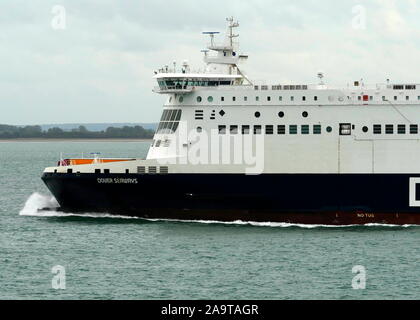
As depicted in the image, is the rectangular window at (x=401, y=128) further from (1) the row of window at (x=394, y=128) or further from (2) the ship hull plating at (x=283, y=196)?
(2) the ship hull plating at (x=283, y=196)

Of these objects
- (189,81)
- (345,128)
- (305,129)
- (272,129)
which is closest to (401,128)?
(345,128)

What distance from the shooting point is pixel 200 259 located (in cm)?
3098

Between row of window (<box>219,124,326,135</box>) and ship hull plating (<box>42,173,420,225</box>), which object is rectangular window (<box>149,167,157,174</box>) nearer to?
ship hull plating (<box>42,173,420,225</box>)

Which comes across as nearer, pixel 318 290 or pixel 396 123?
pixel 318 290

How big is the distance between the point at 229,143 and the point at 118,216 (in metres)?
5.37

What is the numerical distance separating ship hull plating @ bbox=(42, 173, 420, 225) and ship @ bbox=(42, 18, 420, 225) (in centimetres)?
4

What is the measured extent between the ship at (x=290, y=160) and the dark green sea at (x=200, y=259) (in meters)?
0.75

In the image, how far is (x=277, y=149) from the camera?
121ft

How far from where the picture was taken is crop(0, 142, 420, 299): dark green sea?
27078 millimetres
